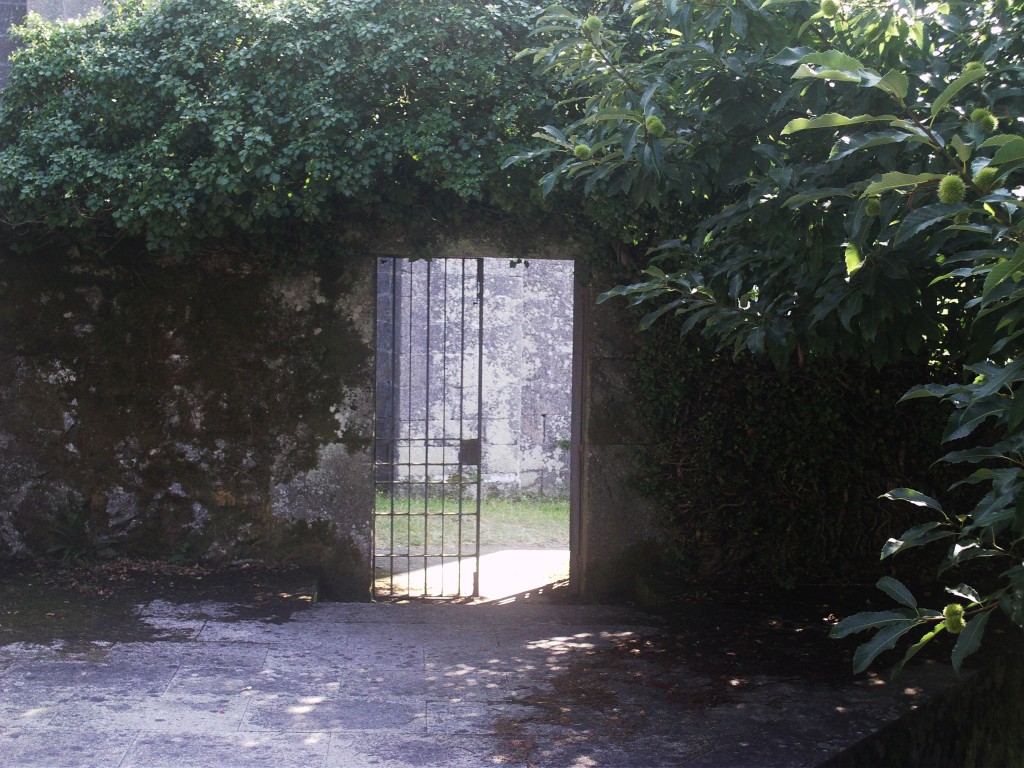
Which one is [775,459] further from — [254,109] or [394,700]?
[254,109]

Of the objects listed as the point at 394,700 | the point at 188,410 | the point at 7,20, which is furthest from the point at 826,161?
the point at 7,20

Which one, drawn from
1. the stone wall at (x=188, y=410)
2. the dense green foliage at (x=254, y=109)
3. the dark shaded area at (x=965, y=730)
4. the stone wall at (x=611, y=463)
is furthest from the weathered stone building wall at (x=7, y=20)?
the dark shaded area at (x=965, y=730)

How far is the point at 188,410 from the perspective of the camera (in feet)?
20.3

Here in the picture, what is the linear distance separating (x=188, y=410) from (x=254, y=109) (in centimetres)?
196

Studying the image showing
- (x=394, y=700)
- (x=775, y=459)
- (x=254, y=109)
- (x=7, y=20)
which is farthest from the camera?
(x=7, y=20)

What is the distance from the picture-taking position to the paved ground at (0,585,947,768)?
3588 mm

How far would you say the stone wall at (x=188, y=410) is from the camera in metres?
6.13

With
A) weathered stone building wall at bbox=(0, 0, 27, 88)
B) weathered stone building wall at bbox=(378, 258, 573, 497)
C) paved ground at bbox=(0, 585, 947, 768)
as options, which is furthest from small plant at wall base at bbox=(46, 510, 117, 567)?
weathered stone building wall at bbox=(378, 258, 573, 497)

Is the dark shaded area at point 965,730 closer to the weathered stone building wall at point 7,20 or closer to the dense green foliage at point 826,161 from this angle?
the dense green foliage at point 826,161

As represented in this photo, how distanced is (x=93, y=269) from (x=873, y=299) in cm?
484

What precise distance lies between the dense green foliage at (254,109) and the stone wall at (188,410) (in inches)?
22.9

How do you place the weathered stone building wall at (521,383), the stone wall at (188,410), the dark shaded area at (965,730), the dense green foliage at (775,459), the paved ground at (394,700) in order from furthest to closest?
the weathered stone building wall at (521,383), the stone wall at (188,410), the dense green foliage at (775,459), the dark shaded area at (965,730), the paved ground at (394,700)

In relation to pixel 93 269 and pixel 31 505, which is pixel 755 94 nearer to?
pixel 93 269

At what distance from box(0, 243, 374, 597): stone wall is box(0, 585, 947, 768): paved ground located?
2.84ft
